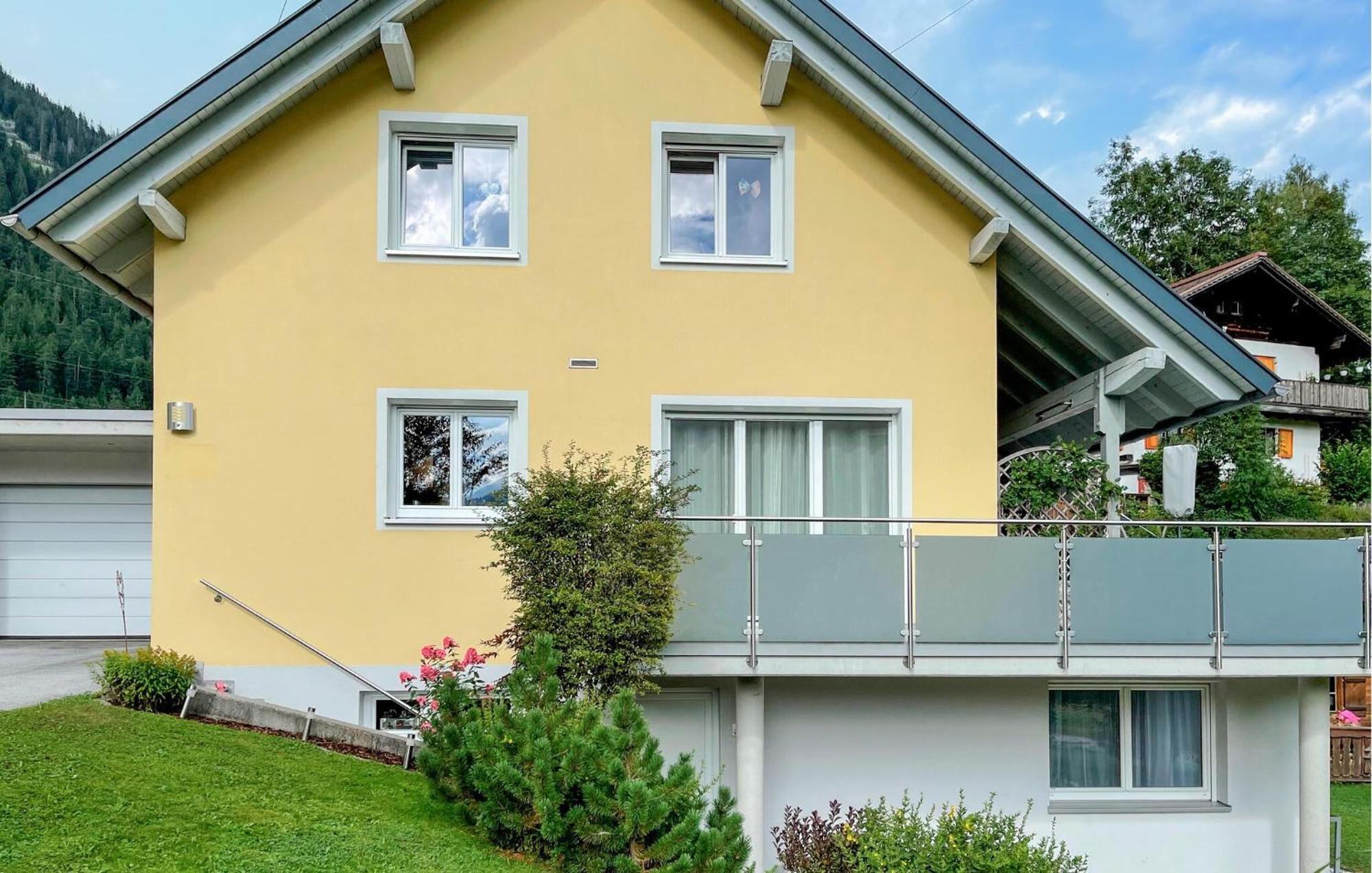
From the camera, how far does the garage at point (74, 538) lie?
1216cm

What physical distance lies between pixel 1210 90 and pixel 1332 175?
7156 millimetres

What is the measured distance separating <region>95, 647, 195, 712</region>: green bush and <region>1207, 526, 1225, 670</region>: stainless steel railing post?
28.6ft

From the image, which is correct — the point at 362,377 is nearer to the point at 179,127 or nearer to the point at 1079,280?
the point at 179,127

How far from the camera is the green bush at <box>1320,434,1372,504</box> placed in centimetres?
3253

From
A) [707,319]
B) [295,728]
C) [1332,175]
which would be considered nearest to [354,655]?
[295,728]

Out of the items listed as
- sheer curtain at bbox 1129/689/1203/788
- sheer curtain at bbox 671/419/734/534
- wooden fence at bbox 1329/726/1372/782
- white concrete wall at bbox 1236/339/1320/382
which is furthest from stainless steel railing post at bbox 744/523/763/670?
white concrete wall at bbox 1236/339/1320/382

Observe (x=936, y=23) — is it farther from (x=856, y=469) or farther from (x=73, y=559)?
(x=73, y=559)

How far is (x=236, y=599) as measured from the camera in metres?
8.80

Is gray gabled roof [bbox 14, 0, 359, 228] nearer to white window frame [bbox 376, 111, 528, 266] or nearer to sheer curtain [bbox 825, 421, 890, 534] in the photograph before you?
white window frame [bbox 376, 111, 528, 266]

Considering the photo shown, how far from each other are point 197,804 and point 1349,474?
37.1m

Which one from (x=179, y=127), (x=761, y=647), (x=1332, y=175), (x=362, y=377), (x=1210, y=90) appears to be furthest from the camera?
(x=1210, y=90)

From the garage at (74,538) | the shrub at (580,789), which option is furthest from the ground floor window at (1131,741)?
the garage at (74,538)

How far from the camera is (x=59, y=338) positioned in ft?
99.7

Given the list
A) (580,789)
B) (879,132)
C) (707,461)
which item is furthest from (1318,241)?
(580,789)
